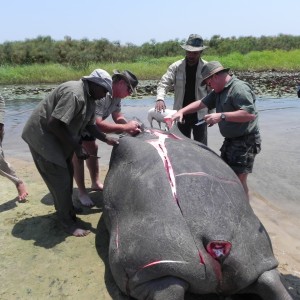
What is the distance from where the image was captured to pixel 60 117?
392 cm

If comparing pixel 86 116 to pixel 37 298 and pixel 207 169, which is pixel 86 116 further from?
pixel 37 298

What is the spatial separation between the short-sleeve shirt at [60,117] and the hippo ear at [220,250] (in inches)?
73.8

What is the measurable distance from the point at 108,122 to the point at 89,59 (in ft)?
93.7

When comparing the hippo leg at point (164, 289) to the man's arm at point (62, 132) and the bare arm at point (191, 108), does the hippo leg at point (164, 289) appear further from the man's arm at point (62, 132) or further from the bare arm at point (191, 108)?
the bare arm at point (191, 108)

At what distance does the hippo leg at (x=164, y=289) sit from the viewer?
2852 millimetres

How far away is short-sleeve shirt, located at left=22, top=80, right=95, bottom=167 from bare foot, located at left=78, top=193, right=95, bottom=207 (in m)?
1.08

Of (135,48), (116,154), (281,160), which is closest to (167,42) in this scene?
(135,48)

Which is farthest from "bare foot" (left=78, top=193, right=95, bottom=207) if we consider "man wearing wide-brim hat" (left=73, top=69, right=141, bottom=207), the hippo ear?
the hippo ear

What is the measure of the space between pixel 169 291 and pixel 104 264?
1.23m

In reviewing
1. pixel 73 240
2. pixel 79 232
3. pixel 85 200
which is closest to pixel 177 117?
pixel 85 200

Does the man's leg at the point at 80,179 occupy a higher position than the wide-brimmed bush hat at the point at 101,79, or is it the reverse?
the wide-brimmed bush hat at the point at 101,79

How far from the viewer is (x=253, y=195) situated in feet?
19.6

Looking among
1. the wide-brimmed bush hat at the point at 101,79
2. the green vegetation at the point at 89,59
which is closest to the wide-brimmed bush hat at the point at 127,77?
the wide-brimmed bush hat at the point at 101,79

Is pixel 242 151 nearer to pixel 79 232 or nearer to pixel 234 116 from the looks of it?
pixel 234 116
